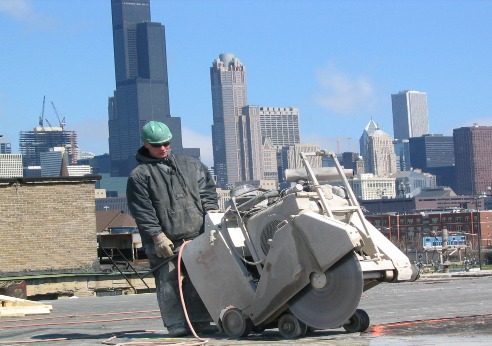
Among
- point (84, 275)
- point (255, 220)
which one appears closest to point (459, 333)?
point (255, 220)

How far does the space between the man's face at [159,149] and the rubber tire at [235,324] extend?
5.55 feet

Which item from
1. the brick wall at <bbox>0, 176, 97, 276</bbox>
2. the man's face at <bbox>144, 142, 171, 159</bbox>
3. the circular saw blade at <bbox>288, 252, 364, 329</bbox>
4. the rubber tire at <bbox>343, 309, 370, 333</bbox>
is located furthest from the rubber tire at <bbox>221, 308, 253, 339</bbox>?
the brick wall at <bbox>0, 176, 97, 276</bbox>

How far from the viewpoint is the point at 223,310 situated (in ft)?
34.6

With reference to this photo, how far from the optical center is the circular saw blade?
378 inches

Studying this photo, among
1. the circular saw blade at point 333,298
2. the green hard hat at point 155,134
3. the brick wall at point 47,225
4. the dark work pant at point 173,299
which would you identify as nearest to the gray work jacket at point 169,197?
the green hard hat at point 155,134

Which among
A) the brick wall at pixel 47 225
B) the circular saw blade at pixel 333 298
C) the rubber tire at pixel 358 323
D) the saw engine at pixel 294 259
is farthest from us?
the brick wall at pixel 47 225

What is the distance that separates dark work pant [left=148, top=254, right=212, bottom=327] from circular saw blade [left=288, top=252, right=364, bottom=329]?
4.42 feet

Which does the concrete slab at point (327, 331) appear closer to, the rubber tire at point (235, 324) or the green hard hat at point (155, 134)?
the rubber tire at point (235, 324)

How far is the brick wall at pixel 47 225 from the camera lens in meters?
41.1

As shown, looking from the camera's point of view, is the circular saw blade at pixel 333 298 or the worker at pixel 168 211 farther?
the worker at pixel 168 211

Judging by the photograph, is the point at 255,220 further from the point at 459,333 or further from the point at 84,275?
the point at 84,275

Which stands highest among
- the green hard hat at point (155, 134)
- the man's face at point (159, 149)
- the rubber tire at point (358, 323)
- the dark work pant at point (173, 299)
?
the green hard hat at point (155, 134)

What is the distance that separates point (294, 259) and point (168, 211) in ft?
5.57

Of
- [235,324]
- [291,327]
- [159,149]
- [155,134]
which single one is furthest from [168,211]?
[291,327]
